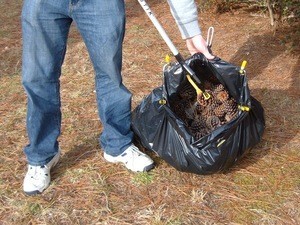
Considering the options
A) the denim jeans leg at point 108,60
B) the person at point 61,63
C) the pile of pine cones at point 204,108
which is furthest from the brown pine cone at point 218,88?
the denim jeans leg at point 108,60

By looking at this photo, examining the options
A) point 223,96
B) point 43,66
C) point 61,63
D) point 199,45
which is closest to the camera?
point 43,66

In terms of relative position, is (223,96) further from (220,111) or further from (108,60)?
(108,60)

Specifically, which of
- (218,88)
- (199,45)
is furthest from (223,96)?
(199,45)

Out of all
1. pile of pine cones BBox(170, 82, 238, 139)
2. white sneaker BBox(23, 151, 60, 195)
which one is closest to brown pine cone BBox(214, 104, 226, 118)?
pile of pine cones BBox(170, 82, 238, 139)

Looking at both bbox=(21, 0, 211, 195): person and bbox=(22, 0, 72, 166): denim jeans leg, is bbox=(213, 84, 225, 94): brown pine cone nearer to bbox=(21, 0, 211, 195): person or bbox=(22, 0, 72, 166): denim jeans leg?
bbox=(21, 0, 211, 195): person

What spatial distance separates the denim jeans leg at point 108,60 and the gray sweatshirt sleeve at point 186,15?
0.91 ft

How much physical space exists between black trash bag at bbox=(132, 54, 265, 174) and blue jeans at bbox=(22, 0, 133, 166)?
0.71 feet

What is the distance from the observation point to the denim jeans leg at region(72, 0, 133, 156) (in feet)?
7.01

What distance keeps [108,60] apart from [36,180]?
786 millimetres

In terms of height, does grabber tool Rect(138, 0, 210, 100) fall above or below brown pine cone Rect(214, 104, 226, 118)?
above

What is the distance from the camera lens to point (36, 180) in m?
2.46

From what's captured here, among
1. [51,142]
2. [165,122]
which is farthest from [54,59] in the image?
[165,122]

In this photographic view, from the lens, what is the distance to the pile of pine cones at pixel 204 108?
8.46ft

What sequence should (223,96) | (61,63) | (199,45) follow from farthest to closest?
(223,96) < (199,45) < (61,63)
